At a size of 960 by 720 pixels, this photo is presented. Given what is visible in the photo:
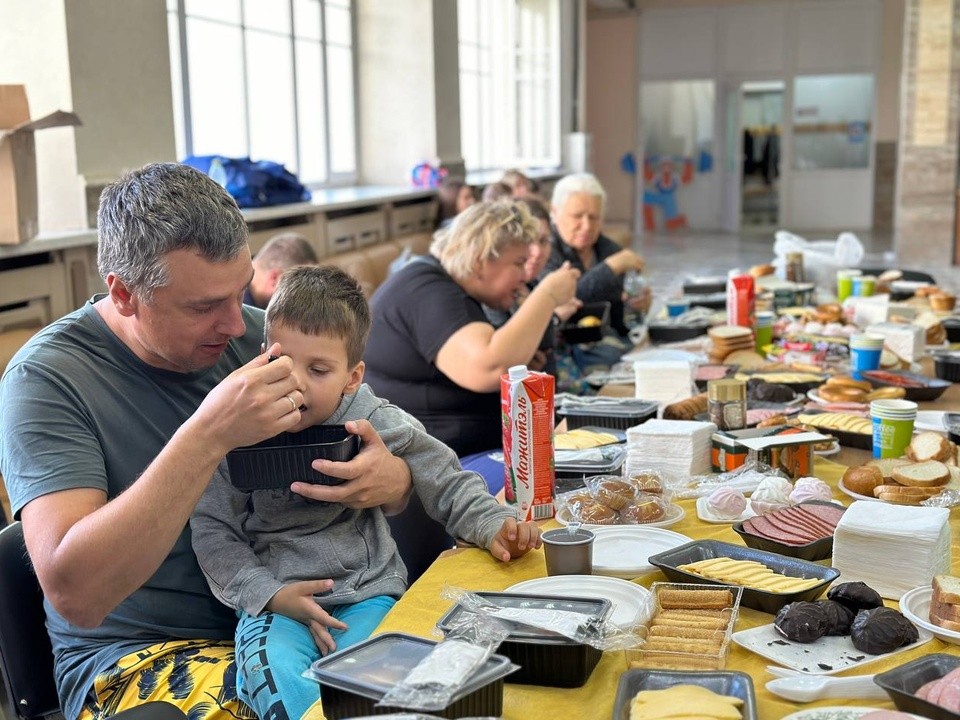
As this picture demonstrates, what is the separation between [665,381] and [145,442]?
157 cm

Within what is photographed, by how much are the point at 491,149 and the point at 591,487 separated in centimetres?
1148

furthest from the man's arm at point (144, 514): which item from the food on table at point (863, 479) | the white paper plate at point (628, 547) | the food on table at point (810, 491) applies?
the food on table at point (863, 479)

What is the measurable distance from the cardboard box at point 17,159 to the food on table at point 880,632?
3.26 meters

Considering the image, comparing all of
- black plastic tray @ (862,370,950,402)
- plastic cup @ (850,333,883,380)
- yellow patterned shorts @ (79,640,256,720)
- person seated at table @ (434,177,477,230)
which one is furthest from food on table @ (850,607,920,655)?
person seated at table @ (434,177,477,230)

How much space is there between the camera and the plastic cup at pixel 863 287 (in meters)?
4.76

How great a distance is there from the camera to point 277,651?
5.37 ft

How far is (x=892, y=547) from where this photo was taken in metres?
1.58

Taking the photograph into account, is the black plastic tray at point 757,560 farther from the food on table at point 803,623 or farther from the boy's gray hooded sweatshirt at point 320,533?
the boy's gray hooded sweatshirt at point 320,533

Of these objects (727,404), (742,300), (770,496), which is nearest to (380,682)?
(770,496)

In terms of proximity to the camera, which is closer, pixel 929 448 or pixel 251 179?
pixel 929 448

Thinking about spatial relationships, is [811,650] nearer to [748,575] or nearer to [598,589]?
[748,575]

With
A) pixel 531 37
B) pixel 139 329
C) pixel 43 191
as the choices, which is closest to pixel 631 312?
pixel 43 191

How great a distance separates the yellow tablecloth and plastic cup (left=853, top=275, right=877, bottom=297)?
281 cm

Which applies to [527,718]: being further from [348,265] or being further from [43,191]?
[348,265]
